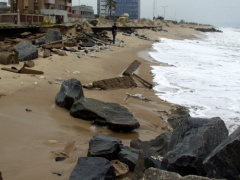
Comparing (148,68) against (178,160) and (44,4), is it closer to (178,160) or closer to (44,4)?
(178,160)

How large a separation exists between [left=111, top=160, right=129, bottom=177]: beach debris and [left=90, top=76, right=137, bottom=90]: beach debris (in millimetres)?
5098

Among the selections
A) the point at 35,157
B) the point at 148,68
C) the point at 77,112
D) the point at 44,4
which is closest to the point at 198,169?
the point at 35,157

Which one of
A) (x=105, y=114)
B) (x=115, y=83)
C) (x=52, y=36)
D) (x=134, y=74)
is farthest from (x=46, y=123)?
(x=52, y=36)

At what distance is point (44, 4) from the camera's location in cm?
5769

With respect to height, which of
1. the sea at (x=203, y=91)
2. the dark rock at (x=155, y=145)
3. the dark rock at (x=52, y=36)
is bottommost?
the sea at (x=203, y=91)

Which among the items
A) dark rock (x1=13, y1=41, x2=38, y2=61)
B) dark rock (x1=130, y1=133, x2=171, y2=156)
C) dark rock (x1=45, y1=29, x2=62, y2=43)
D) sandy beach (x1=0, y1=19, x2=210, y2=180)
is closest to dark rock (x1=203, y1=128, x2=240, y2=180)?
dark rock (x1=130, y1=133, x2=171, y2=156)

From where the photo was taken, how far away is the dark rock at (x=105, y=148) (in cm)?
432

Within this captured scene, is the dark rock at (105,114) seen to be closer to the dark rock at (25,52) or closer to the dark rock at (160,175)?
the dark rock at (160,175)

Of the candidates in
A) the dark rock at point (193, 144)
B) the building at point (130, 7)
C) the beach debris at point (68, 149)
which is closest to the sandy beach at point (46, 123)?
the beach debris at point (68, 149)

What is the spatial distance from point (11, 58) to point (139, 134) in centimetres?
619

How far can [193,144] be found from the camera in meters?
3.49

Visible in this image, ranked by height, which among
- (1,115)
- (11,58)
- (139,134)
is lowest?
(139,134)

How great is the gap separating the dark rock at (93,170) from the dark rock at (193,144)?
67 centimetres

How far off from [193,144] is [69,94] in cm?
377
